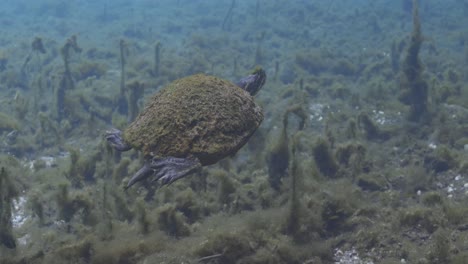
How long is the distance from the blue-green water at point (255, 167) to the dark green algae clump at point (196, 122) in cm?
3

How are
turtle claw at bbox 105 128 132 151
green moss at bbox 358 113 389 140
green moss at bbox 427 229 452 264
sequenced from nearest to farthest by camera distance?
green moss at bbox 427 229 452 264, turtle claw at bbox 105 128 132 151, green moss at bbox 358 113 389 140

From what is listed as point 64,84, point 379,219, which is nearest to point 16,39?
point 64,84

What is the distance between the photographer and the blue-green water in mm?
4941

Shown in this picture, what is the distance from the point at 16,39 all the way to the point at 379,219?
26233 millimetres

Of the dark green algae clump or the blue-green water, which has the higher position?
the dark green algae clump

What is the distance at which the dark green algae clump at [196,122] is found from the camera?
4973 millimetres

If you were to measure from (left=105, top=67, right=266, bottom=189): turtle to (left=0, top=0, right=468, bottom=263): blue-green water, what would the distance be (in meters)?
0.03

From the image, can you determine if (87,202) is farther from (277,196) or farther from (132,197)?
(277,196)

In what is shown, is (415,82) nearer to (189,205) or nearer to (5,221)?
(189,205)

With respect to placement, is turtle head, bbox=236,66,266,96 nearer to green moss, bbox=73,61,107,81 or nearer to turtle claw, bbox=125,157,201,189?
turtle claw, bbox=125,157,201,189

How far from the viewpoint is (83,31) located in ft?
93.6

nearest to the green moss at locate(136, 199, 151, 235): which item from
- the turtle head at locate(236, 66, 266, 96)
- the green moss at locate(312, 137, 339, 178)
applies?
the turtle head at locate(236, 66, 266, 96)

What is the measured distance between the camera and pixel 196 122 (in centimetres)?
509

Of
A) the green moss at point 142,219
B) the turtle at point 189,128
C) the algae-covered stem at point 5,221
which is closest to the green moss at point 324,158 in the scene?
the turtle at point 189,128
